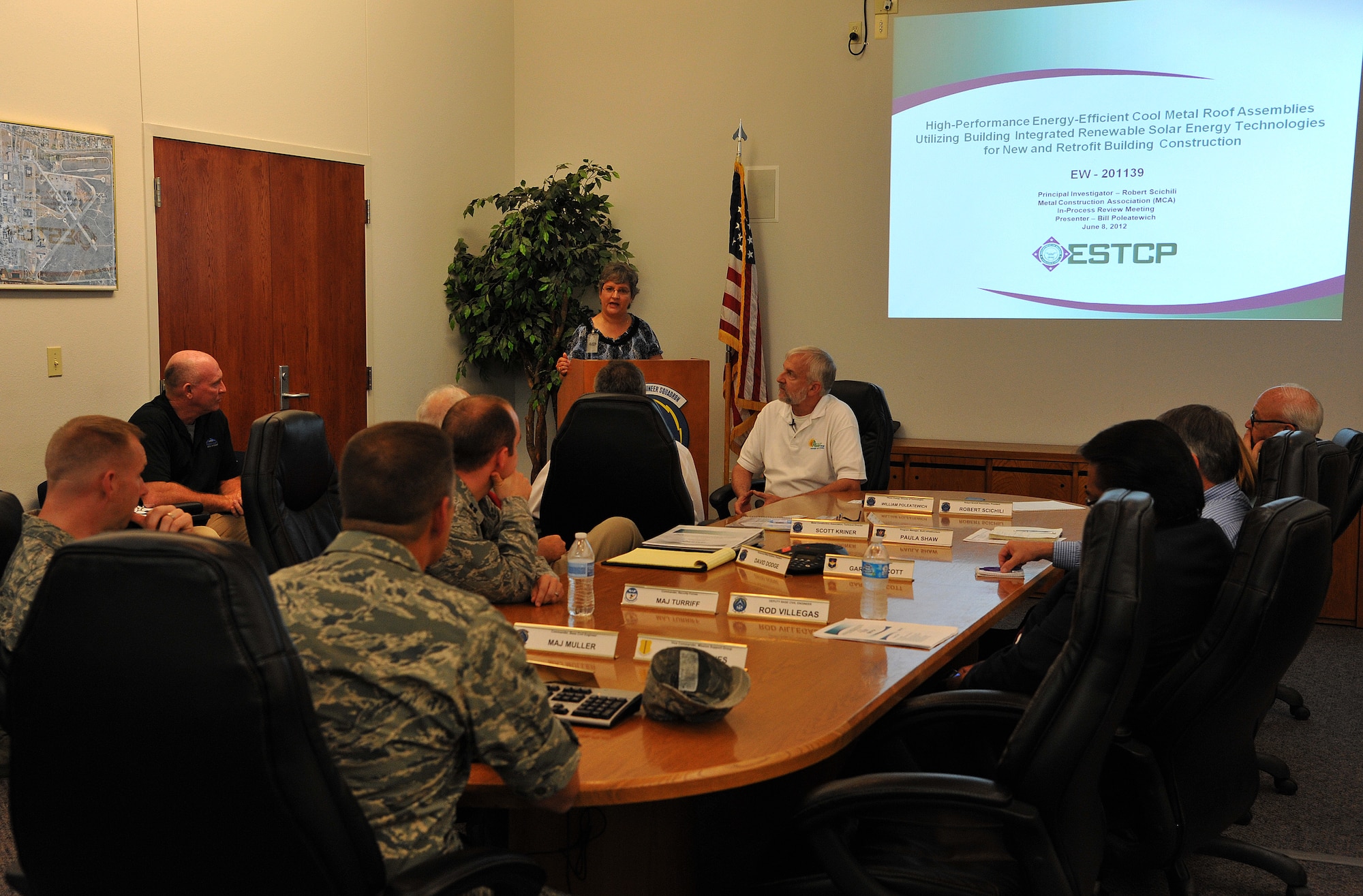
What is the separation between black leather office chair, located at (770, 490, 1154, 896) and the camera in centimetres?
168

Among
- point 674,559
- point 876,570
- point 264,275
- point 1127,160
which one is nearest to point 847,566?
point 876,570

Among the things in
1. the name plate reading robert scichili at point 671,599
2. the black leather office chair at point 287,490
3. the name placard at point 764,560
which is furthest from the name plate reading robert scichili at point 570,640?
the name placard at point 764,560

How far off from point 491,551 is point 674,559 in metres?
0.77

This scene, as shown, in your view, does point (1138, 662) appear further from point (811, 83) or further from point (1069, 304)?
point (811, 83)

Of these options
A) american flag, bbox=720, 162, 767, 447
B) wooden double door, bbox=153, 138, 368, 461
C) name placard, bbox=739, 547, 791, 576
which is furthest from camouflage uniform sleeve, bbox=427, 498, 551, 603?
american flag, bbox=720, 162, 767, 447

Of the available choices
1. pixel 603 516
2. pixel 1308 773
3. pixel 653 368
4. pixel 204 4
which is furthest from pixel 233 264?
pixel 1308 773

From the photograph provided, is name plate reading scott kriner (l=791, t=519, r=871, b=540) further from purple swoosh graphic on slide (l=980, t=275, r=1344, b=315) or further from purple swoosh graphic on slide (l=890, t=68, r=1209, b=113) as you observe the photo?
purple swoosh graphic on slide (l=890, t=68, r=1209, b=113)

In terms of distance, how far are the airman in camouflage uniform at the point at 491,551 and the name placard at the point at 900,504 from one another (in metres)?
1.88

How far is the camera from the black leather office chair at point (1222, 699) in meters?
2.13

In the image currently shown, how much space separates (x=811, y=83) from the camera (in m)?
6.77

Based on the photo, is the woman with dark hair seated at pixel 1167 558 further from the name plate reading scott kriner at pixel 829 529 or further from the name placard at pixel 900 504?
the name placard at pixel 900 504

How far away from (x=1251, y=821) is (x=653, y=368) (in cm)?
343

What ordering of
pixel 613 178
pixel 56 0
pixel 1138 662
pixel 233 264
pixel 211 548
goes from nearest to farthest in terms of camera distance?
pixel 211 548 → pixel 1138 662 → pixel 56 0 → pixel 233 264 → pixel 613 178

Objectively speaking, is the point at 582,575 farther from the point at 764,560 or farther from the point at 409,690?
the point at 409,690
